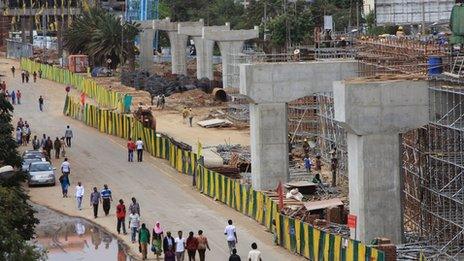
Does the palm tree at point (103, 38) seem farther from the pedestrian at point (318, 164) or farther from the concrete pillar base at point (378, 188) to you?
the concrete pillar base at point (378, 188)

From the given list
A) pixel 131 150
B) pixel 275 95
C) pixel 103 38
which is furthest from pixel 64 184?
pixel 103 38

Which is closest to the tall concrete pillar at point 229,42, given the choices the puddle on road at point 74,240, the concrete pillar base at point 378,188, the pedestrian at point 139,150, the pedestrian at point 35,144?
the pedestrian at point 35,144

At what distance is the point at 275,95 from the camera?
4841 centimetres

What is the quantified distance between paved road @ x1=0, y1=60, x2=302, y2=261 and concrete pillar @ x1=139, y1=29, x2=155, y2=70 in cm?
4544

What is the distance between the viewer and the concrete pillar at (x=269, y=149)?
49.0 metres

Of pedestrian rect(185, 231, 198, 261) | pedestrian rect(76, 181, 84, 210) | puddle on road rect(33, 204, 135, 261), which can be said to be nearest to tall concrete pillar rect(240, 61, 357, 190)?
pedestrian rect(76, 181, 84, 210)

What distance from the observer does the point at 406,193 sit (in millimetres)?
41312

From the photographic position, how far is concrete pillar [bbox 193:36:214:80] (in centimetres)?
10388

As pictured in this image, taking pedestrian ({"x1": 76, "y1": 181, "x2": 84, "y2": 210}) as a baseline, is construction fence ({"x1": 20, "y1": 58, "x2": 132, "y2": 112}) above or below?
above

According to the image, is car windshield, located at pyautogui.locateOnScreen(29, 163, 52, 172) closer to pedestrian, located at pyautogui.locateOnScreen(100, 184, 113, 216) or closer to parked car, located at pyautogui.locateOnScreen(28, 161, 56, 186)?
parked car, located at pyautogui.locateOnScreen(28, 161, 56, 186)

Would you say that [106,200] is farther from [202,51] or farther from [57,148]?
[202,51]

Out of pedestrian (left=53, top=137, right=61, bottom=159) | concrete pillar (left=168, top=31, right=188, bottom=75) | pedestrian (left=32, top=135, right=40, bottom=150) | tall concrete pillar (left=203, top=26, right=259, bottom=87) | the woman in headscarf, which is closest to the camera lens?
the woman in headscarf

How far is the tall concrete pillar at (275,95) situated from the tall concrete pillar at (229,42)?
1713 inches

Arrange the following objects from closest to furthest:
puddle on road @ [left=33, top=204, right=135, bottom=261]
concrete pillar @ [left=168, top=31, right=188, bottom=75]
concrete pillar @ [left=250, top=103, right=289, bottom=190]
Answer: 1. puddle on road @ [left=33, top=204, right=135, bottom=261]
2. concrete pillar @ [left=250, top=103, right=289, bottom=190]
3. concrete pillar @ [left=168, top=31, right=188, bottom=75]
